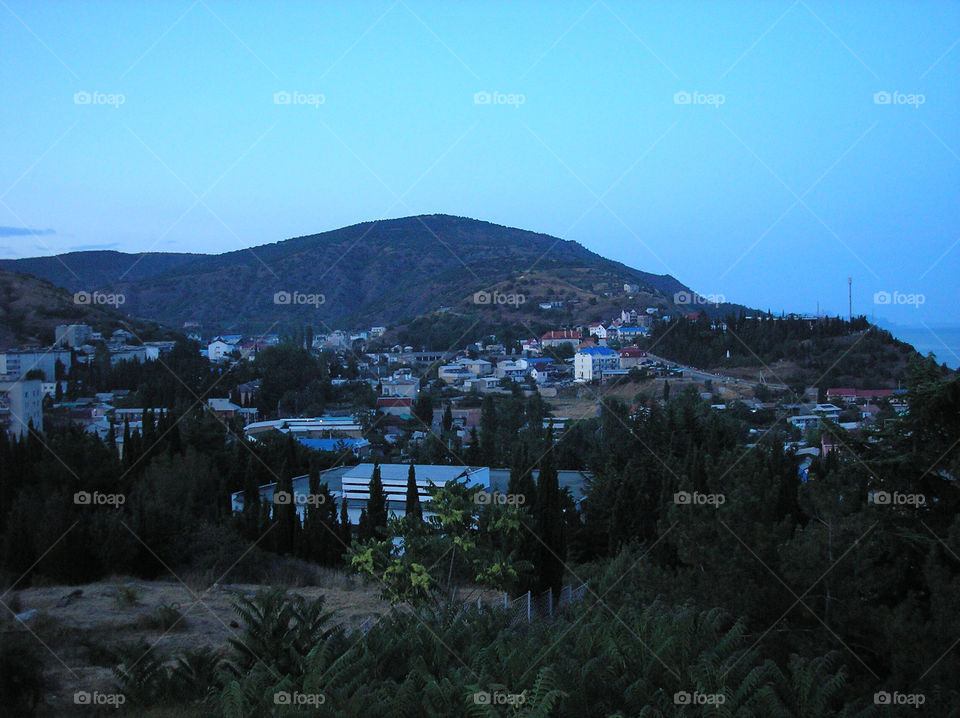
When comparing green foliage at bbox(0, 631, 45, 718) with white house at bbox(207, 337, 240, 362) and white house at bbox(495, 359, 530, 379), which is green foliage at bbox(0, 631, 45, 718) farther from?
white house at bbox(495, 359, 530, 379)

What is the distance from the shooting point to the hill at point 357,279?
147 ft

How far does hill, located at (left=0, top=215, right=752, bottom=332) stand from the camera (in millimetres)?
44656

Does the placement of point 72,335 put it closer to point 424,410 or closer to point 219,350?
point 219,350

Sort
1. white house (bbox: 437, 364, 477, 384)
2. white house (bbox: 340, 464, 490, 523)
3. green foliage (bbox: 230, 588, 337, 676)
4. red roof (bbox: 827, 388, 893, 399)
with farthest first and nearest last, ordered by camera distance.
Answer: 1. white house (bbox: 437, 364, 477, 384)
2. red roof (bbox: 827, 388, 893, 399)
3. white house (bbox: 340, 464, 490, 523)
4. green foliage (bbox: 230, 588, 337, 676)

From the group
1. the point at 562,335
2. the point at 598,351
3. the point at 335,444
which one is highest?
the point at 562,335

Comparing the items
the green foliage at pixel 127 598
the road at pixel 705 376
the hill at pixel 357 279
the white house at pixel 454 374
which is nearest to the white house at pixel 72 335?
the hill at pixel 357 279

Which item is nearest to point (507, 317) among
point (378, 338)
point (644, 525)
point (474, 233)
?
point (378, 338)

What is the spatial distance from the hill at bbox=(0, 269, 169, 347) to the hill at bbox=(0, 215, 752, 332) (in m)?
9.94

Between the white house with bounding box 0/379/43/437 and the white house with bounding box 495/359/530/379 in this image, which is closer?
the white house with bounding box 0/379/43/437

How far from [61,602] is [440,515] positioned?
122 inches

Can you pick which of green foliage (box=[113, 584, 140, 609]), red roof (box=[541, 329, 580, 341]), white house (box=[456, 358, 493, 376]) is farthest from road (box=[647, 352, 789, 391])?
green foliage (box=[113, 584, 140, 609])

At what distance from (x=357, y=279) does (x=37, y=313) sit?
3185 cm

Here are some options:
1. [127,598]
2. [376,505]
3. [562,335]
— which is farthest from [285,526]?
Answer: [562,335]

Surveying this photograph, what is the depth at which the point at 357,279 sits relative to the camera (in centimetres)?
5675
